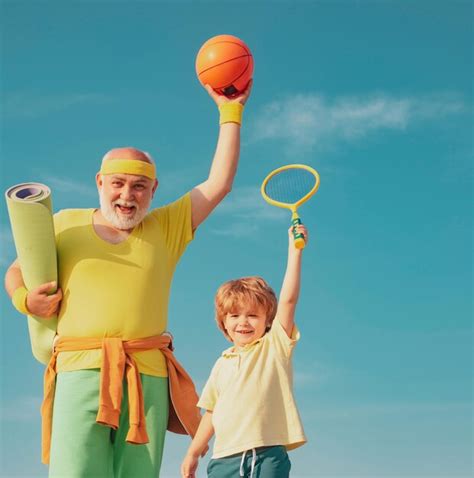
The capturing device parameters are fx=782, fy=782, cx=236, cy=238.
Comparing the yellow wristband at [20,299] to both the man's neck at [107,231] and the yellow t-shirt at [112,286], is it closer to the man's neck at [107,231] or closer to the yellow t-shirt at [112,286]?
the yellow t-shirt at [112,286]

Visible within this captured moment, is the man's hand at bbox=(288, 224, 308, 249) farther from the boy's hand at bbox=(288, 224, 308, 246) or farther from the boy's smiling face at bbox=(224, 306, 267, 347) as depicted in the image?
the boy's smiling face at bbox=(224, 306, 267, 347)

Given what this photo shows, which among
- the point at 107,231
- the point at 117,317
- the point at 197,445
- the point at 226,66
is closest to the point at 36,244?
the point at 107,231

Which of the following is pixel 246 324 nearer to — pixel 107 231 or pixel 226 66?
pixel 107 231

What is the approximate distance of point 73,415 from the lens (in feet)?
18.1

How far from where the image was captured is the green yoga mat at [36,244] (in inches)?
228

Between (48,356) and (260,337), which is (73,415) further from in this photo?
(260,337)

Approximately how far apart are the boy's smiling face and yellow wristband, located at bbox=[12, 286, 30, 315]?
1581 mm

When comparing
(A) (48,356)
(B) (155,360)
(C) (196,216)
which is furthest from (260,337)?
(A) (48,356)

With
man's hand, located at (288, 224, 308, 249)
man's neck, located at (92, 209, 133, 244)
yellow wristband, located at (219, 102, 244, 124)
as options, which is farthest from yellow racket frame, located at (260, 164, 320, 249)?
man's neck, located at (92, 209, 133, 244)

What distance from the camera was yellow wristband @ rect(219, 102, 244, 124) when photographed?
6.38 metres

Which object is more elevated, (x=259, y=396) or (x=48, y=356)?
(x=48, y=356)

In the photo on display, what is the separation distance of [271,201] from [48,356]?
81.8 inches

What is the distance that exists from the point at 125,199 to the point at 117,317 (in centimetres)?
90

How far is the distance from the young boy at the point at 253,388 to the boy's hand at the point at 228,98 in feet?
5.21
